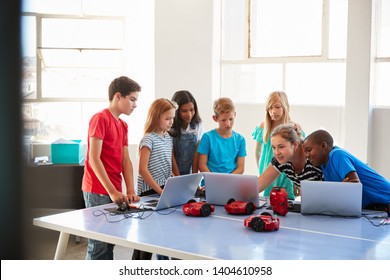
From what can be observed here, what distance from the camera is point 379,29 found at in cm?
448

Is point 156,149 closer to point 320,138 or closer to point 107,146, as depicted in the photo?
point 107,146

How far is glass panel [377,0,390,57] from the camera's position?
4.45 metres

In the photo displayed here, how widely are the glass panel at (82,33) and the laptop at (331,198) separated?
325cm

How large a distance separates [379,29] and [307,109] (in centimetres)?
Result: 94

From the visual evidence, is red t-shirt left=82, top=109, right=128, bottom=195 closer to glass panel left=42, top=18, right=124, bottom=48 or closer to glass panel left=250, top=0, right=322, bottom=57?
glass panel left=42, top=18, right=124, bottom=48

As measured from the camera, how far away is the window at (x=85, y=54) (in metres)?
4.92

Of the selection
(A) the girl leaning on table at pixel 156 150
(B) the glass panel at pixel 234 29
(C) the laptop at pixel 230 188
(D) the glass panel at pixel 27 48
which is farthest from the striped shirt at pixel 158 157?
(B) the glass panel at pixel 234 29

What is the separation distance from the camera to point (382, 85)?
4.52 m

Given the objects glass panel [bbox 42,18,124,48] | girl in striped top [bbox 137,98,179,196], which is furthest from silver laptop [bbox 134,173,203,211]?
glass panel [bbox 42,18,124,48]

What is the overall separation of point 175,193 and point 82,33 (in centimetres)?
293

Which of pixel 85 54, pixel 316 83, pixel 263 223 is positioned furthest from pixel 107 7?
pixel 263 223

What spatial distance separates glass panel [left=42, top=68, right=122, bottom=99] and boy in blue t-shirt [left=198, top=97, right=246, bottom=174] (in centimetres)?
222

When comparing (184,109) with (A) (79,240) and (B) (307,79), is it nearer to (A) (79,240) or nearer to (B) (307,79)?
(A) (79,240)
